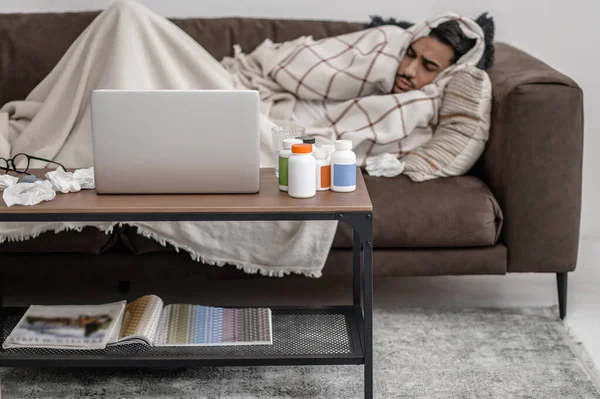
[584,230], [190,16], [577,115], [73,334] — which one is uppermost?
[190,16]

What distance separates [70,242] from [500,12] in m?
1.78

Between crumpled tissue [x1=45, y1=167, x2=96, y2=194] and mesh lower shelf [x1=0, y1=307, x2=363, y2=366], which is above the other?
crumpled tissue [x1=45, y1=167, x2=96, y2=194]

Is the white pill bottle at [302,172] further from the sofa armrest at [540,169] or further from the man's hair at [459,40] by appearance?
the man's hair at [459,40]

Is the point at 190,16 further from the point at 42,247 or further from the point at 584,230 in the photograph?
the point at 584,230

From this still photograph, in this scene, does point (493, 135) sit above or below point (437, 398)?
above

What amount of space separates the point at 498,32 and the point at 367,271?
1.69 m

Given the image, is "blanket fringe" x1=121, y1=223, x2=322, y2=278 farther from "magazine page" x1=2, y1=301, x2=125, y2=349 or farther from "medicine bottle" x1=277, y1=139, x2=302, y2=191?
"medicine bottle" x1=277, y1=139, x2=302, y2=191

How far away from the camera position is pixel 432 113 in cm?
252

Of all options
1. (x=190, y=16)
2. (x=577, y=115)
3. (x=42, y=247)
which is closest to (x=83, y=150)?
(x=42, y=247)

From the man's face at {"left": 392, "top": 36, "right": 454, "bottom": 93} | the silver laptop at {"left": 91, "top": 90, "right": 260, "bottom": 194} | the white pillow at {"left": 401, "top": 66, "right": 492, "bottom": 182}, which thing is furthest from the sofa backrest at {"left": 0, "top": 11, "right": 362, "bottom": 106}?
the silver laptop at {"left": 91, "top": 90, "right": 260, "bottom": 194}

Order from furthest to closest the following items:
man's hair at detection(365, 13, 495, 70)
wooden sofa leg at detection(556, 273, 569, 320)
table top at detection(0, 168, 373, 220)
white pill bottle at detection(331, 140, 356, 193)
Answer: man's hair at detection(365, 13, 495, 70) → wooden sofa leg at detection(556, 273, 569, 320) → white pill bottle at detection(331, 140, 356, 193) → table top at detection(0, 168, 373, 220)

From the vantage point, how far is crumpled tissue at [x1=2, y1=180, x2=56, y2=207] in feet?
5.25

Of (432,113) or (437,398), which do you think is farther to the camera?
(432,113)

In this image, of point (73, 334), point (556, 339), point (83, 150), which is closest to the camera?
point (73, 334)
